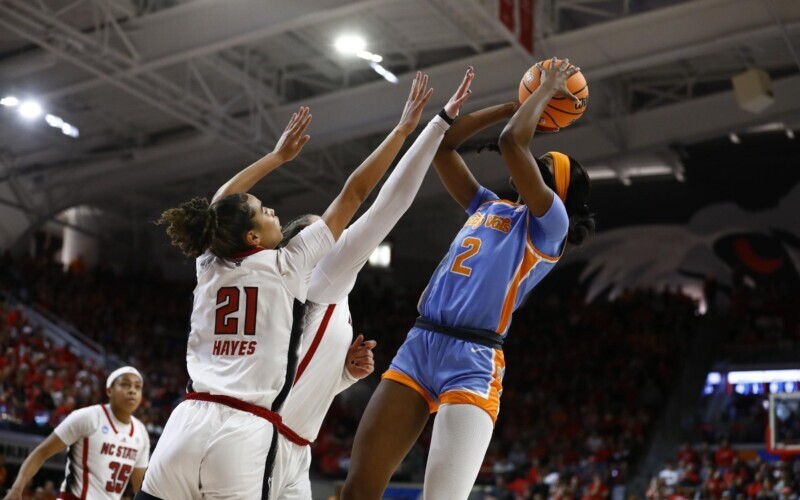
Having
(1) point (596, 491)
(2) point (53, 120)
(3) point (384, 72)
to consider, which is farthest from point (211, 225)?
(2) point (53, 120)

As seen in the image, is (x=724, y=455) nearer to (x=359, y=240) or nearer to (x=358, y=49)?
(x=358, y=49)

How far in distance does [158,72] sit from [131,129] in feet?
12.3

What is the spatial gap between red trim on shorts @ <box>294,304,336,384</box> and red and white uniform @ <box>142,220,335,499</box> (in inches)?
10.5

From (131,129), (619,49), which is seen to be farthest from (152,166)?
(619,49)

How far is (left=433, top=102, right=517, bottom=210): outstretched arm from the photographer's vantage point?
17.1ft

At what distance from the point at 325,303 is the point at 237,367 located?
23.1 inches

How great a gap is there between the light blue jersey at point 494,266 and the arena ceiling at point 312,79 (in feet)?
40.5

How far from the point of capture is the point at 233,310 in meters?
4.10

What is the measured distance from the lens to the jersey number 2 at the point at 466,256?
491 centimetres

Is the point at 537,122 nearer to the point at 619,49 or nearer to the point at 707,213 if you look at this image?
the point at 619,49

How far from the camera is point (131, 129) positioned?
81.1 feet

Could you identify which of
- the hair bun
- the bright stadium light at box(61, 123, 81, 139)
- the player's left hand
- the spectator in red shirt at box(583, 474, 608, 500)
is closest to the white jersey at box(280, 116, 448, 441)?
the player's left hand

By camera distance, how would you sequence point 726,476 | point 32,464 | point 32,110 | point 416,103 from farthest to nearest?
point 32,110
point 726,476
point 32,464
point 416,103

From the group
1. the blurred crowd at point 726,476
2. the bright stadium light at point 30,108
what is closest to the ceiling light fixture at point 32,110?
the bright stadium light at point 30,108
